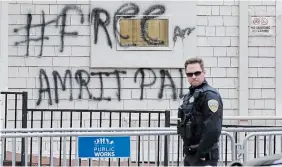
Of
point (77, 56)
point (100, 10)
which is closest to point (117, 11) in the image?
point (100, 10)

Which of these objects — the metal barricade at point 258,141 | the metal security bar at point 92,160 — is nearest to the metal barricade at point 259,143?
the metal barricade at point 258,141

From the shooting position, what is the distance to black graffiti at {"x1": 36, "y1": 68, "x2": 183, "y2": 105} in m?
12.4

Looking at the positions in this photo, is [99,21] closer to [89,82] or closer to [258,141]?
[89,82]

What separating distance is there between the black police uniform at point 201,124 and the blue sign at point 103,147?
133cm

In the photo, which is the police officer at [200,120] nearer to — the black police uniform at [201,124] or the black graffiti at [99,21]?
the black police uniform at [201,124]

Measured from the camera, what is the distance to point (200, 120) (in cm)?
744

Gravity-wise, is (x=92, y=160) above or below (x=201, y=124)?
below

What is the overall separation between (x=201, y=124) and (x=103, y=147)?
171 centimetres

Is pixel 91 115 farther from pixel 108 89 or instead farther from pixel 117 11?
pixel 117 11

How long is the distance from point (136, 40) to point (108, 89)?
980 millimetres

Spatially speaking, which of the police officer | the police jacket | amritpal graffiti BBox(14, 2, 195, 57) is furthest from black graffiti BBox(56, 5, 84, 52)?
the police jacket

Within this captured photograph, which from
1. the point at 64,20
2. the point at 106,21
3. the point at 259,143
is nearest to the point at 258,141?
the point at 259,143

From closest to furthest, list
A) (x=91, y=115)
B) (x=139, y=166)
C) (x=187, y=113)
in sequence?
(x=187, y=113) < (x=139, y=166) < (x=91, y=115)

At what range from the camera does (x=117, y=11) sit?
12523 mm
